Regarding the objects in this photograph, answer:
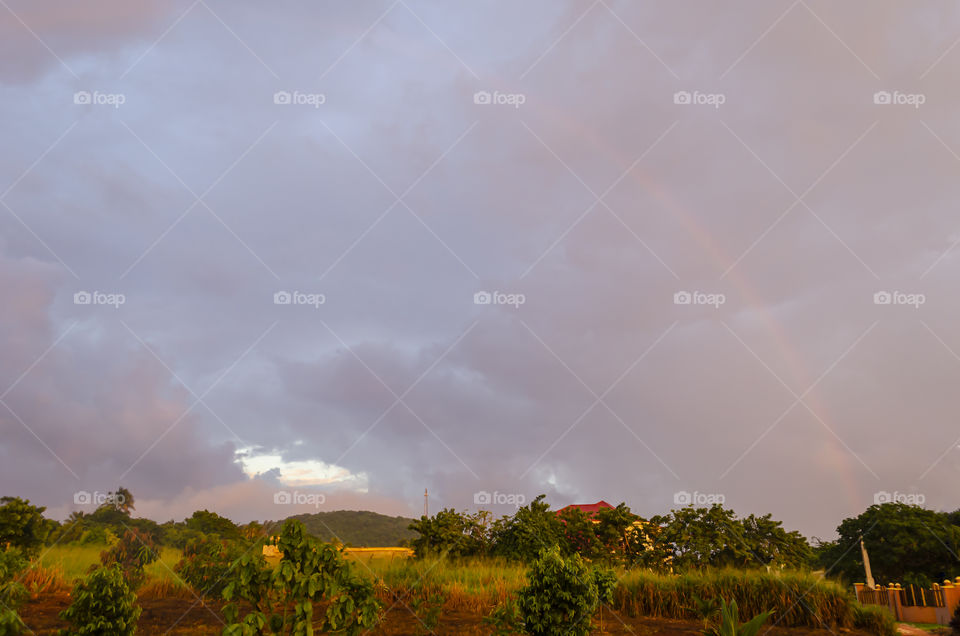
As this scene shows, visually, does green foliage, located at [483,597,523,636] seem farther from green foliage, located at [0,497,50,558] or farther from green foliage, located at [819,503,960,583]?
green foliage, located at [819,503,960,583]

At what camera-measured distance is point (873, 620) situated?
12.3m

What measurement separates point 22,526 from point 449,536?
11.3 m

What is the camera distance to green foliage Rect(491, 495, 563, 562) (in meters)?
18.7

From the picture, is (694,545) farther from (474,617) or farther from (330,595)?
(330,595)

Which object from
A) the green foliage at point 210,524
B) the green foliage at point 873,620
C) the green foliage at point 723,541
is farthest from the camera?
the green foliage at point 723,541

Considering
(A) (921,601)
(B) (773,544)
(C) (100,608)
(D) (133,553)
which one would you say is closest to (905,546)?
(A) (921,601)

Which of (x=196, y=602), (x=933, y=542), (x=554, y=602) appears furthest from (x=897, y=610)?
(x=196, y=602)

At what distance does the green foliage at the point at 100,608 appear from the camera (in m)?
6.86

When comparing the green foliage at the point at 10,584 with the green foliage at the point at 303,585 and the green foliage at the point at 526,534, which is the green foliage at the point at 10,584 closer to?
the green foliage at the point at 303,585

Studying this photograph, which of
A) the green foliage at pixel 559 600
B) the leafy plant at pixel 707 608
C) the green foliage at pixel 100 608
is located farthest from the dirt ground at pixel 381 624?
the green foliage at pixel 100 608

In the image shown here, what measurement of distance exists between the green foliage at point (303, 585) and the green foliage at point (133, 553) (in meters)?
8.06

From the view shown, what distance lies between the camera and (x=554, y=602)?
780cm

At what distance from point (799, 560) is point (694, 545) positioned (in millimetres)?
3514

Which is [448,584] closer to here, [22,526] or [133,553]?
Answer: [133,553]
